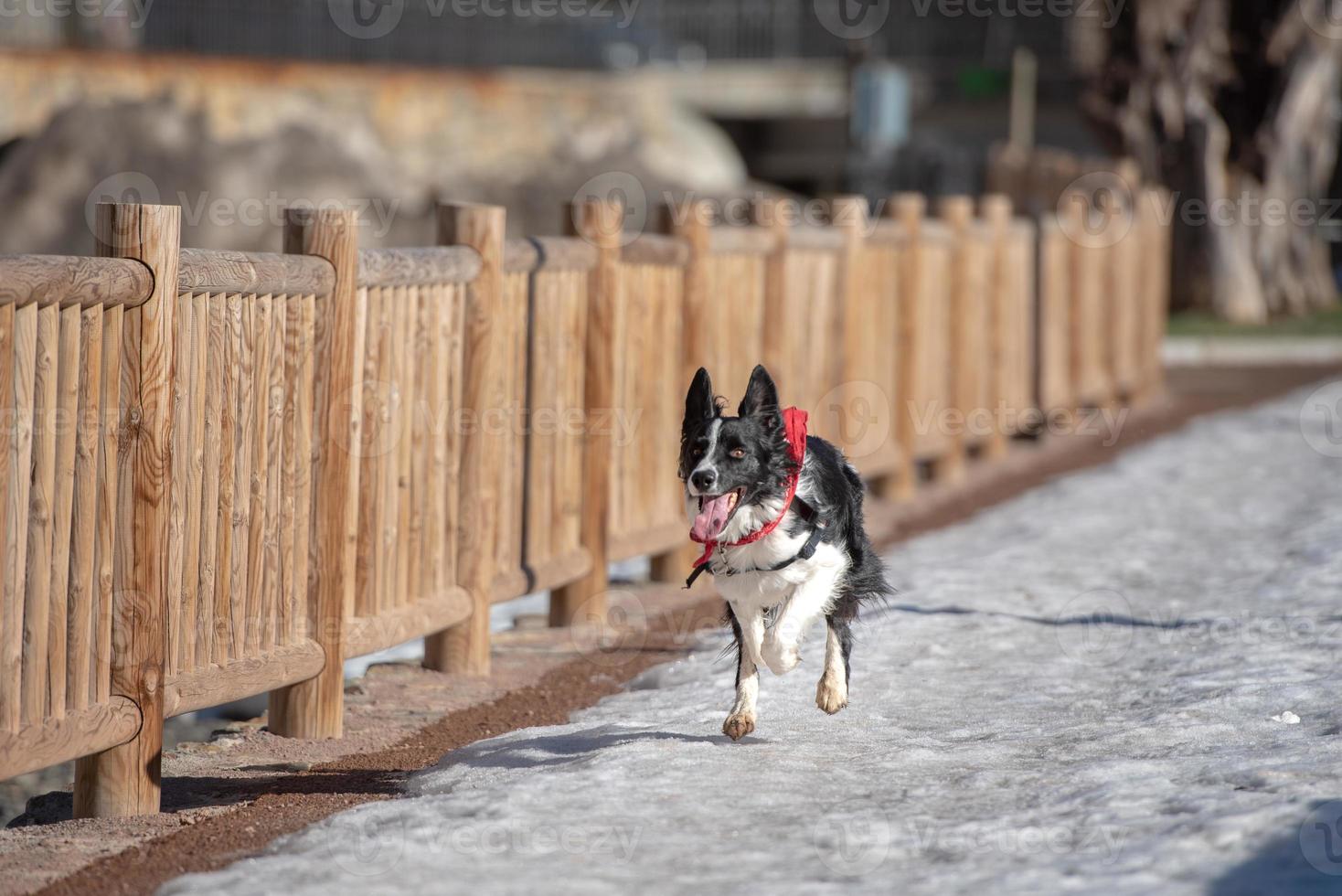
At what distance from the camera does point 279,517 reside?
6457mm

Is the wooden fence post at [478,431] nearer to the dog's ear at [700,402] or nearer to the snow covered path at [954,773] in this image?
the snow covered path at [954,773]

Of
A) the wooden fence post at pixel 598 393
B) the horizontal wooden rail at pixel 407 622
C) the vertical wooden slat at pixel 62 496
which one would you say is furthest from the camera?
the wooden fence post at pixel 598 393

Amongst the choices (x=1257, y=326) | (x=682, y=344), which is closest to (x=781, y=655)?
(x=682, y=344)

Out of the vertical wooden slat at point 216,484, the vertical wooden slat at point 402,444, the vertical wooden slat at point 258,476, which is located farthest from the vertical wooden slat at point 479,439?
the vertical wooden slat at point 216,484

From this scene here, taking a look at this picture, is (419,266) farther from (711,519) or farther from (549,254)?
(711,519)

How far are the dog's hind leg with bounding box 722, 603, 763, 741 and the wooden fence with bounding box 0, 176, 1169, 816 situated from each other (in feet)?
5.25

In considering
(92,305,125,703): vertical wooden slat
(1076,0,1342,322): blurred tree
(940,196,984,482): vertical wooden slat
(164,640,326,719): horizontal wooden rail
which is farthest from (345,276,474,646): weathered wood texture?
(1076,0,1342,322): blurred tree

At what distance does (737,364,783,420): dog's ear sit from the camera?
582 centimetres

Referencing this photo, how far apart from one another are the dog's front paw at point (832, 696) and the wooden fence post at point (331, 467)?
1.84 m

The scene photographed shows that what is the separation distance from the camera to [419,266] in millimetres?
7223

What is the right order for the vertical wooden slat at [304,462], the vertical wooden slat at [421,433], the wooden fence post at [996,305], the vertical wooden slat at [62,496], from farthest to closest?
the wooden fence post at [996,305] < the vertical wooden slat at [421,433] < the vertical wooden slat at [304,462] < the vertical wooden slat at [62,496]

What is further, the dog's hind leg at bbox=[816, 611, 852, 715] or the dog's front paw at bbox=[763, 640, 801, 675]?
the dog's hind leg at bbox=[816, 611, 852, 715]

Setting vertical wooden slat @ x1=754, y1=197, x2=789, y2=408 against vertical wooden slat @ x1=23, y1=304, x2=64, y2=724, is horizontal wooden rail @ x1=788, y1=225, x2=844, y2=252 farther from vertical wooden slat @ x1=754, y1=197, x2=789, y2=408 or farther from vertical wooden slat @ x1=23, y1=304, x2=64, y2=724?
vertical wooden slat @ x1=23, y1=304, x2=64, y2=724

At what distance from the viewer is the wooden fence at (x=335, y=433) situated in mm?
5258
